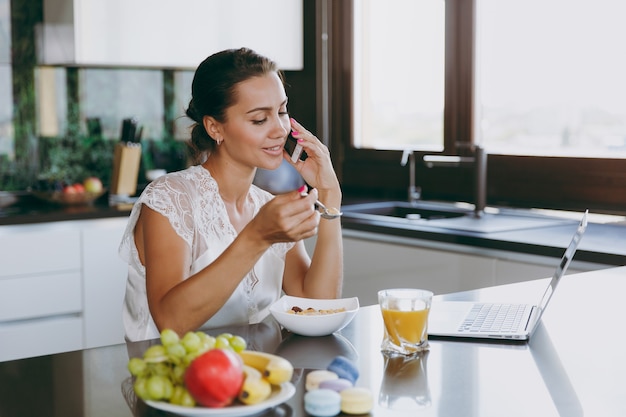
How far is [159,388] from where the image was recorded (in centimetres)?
117

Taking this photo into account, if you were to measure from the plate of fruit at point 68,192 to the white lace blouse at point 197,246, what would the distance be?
1750 mm

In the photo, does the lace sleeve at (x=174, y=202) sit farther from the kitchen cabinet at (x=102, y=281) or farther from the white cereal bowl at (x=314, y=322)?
the kitchen cabinet at (x=102, y=281)

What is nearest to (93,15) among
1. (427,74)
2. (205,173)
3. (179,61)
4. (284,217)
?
(179,61)

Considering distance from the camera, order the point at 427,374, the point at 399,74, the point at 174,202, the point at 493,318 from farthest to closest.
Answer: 1. the point at 399,74
2. the point at 174,202
3. the point at 493,318
4. the point at 427,374

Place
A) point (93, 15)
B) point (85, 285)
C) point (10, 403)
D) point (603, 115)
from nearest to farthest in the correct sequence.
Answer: point (10, 403) → point (603, 115) → point (85, 285) → point (93, 15)

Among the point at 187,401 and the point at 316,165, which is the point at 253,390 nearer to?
the point at 187,401

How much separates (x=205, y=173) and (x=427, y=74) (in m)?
2.06

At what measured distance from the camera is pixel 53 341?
3477mm

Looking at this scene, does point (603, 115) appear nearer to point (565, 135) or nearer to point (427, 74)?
point (565, 135)

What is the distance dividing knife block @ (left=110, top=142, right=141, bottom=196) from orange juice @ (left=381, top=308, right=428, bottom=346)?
273cm

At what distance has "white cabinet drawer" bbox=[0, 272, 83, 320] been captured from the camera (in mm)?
3365

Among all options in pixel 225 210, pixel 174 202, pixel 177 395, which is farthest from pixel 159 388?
pixel 225 210

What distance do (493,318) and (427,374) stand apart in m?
0.42

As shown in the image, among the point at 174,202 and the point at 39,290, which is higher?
the point at 174,202
